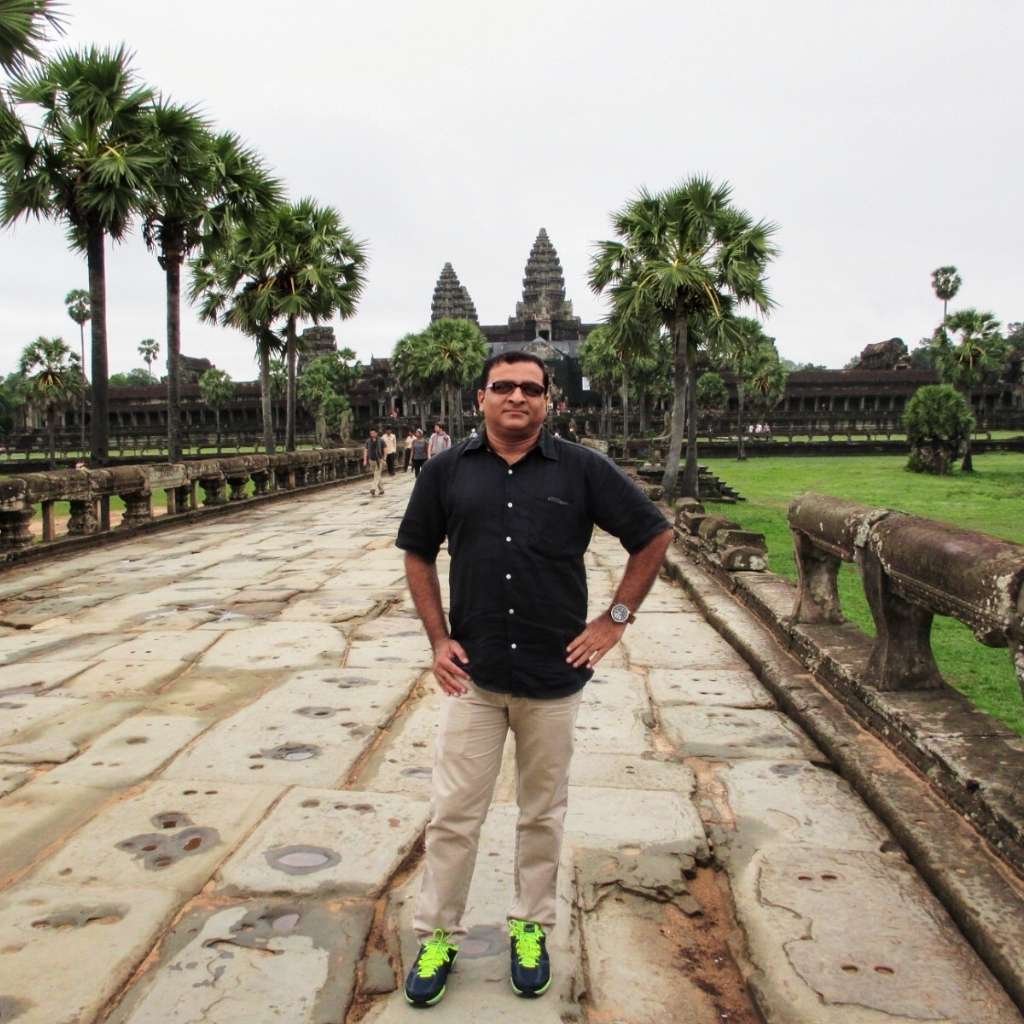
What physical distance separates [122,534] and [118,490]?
0.54 metres

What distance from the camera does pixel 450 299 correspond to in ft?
316

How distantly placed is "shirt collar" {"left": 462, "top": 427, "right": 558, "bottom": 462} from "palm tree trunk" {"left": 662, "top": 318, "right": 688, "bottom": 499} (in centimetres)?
1554

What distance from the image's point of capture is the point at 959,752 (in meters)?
3.09

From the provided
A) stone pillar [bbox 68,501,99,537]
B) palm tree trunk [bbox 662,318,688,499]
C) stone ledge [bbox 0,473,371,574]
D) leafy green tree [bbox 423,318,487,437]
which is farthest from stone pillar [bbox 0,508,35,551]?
leafy green tree [bbox 423,318,487,437]

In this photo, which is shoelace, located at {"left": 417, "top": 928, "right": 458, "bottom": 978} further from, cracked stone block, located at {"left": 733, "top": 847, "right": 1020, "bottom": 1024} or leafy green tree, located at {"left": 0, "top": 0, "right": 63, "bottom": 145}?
leafy green tree, located at {"left": 0, "top": 0, "right": 63, "bottom": 145}

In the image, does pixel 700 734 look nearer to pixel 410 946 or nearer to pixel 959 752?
pixel 959 752

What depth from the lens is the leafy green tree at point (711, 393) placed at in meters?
64.0

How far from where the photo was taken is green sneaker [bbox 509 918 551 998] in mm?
2152

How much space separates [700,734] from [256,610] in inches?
149

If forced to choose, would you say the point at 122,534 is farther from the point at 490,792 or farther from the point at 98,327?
the point at 490,792

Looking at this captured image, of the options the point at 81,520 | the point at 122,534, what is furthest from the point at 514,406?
the point at 122,534

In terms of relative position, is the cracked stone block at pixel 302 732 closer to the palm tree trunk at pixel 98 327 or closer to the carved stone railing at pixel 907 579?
the carved stone railing at pixel 907 579

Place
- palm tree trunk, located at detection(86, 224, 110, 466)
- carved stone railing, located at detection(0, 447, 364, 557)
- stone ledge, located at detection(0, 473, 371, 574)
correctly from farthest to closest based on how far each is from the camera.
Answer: palm tree trunk, located at detection(86, 224, 110, 466)
carved stone railing, located at detection(0, 447, 364, 557)
stone ledge, located at detection(0, 473, 371, 574)

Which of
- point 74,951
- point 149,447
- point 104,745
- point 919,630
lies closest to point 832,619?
point 919,630
